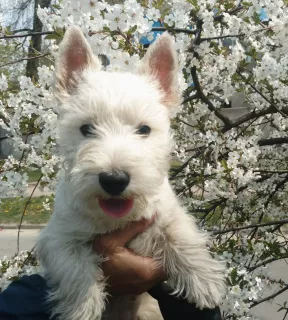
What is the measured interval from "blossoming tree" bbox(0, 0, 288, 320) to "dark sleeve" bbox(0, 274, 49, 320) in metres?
0.75

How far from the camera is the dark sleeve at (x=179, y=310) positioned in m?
1.99

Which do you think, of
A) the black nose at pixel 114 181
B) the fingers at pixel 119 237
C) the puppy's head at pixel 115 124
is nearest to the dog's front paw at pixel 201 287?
the fingers at pixel 119 237

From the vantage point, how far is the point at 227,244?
8.93 ft

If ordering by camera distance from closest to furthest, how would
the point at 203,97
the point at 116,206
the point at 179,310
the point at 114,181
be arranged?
the point at 114,181, the point at 116,206, the point at 179,310, the point at 203,97

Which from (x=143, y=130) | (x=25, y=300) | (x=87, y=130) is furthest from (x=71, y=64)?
(x=25, y=300)

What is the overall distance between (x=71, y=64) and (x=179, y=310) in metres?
1.33

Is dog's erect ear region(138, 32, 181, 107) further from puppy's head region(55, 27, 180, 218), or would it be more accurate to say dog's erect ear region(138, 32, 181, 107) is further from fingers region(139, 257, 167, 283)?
fingers region(139, 257, 167, 283)

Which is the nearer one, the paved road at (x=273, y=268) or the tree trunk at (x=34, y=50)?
the tree trunk at (x=34, y=50)

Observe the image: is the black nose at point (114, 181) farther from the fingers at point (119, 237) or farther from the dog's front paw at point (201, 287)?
the dog's front paw at point (201, 287)

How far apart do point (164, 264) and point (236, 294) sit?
18.1 inches

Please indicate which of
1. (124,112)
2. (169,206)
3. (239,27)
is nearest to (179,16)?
(239,27)

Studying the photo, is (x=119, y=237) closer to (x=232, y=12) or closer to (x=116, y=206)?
(x=116, y=206)

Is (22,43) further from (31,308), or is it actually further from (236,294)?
(236,294)

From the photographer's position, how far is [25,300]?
1970mm
